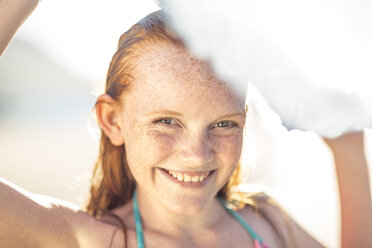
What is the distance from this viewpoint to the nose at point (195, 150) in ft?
3.17

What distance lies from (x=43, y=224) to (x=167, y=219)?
361mm

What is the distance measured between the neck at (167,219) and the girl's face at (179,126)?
14 cm

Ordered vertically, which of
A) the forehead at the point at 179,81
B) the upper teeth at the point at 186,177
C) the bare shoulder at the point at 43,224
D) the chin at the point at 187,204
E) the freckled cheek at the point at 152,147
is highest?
the forehead at the point at 179,81

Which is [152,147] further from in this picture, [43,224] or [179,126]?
[43,224]

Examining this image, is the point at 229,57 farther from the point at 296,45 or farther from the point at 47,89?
the point at 47,89

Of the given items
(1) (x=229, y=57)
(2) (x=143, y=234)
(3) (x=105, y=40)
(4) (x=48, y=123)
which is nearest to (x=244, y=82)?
(1) (x=229, y=57)

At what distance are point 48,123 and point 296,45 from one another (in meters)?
2.87

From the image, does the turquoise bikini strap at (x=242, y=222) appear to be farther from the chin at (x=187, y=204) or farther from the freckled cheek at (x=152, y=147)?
the freckled cheek at (x=152, y=147)

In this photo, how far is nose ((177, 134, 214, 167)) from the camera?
97 cm

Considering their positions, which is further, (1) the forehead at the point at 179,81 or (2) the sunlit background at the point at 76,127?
(2) the sunlit background at the point at 76,127

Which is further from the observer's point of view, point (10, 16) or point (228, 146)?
point (228, 146)

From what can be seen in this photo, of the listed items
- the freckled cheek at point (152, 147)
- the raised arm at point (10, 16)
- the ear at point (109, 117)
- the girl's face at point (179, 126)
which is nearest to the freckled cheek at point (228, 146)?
the girl's face at point (179, 126)

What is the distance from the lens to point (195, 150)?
0.97 metres

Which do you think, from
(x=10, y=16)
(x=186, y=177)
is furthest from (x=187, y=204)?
(x=10, y=16)
